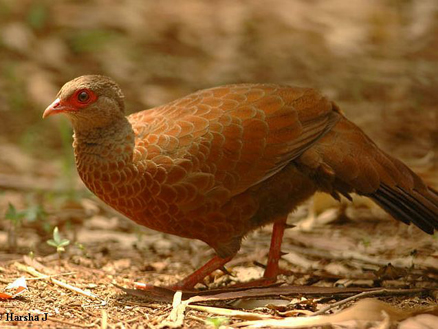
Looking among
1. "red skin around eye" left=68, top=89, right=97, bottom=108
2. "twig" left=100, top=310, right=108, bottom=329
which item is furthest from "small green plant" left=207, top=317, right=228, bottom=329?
"red skin around eye" left=68, top=89, right=97, bottom=108

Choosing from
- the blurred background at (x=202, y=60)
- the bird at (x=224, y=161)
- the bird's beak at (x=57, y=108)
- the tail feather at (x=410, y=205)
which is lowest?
the tail feather at (x=410, y=205)

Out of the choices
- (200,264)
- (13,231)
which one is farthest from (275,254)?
(13,231)

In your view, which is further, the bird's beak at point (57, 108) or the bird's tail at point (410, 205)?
the bird's tail at point (410, 205)

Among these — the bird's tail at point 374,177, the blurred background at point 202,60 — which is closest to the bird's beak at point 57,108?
the bird's tail at point 374,177

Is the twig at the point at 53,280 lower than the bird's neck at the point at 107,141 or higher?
lower

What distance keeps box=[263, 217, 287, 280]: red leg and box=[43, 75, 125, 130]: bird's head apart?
130 centimetres

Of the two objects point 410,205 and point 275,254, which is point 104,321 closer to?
point 275,254

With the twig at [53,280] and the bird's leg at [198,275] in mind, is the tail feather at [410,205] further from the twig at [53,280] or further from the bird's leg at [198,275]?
the twig at [53,280]

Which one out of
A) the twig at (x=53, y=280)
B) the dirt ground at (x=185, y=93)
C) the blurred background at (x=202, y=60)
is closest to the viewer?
the dirt ground at (x=185, y=93)

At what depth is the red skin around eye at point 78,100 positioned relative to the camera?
402 cm

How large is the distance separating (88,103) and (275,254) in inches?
61.4

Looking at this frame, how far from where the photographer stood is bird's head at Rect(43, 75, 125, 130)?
4.02 meters

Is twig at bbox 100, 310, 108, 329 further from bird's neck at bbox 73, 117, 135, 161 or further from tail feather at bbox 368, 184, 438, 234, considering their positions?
tail feather at bbox 368, 184, 438, 234

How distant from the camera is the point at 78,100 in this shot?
4023 millimetres
